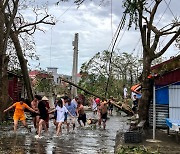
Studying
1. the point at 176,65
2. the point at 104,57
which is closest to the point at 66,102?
the point at 176,65

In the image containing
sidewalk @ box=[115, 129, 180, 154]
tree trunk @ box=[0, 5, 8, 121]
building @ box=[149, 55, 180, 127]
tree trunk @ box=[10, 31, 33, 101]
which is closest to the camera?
sidewalk @ box=[115, 129, 180, 154]

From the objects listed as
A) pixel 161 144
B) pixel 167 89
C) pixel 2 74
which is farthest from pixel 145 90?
pixel 2 74

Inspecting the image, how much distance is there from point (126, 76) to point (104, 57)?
4438 millimetres

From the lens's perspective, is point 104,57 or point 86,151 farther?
point 104,57

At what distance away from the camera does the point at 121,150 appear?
11461 millimetres

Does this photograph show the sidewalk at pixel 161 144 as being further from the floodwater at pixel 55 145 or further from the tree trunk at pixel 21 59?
the tree trunk at pixel 21 59

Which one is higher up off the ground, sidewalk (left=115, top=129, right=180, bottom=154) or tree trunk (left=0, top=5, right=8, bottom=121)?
tree trunk (left=0, top=5, right=8, bottom=121)

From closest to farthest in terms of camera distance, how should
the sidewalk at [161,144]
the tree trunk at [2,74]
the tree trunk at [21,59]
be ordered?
A: 1. the sidewalk at [161,144]
2. the tree trunk at [2,74]
3. the tree trunk at [21,59]

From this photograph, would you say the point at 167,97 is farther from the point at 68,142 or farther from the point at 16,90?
the point at 16,90

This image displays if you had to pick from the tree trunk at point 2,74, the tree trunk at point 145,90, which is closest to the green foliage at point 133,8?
the tree trunk at point 145,90

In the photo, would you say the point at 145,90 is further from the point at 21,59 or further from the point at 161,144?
the point at 21,59

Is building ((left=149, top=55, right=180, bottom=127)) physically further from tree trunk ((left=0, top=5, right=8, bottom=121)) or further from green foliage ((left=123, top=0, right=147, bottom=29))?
tree trunk ((left=0, top=5, right=8, bottom=121))

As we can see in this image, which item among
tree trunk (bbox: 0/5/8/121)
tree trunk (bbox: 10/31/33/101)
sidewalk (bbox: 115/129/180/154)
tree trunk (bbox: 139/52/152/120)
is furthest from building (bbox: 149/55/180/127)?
tree trunk (bbox: 10/31/33/101)

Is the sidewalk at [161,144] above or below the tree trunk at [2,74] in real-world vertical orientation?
below
